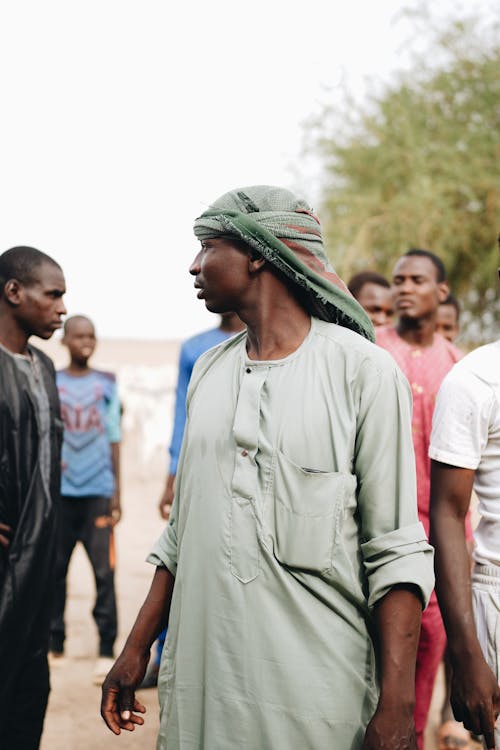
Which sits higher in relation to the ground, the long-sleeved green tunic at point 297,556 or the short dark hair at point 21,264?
the short dark hair at point 21,264

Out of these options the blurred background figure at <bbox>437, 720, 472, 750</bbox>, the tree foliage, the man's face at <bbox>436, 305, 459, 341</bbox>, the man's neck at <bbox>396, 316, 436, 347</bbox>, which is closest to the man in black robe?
the man's neck at <bbox>396, 316, 436, 347</bbox>

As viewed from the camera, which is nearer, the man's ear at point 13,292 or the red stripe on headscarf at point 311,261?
the red stripe on headscarf at point 311,261

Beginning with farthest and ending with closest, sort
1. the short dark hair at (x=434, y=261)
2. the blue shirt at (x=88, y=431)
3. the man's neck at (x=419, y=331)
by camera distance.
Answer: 1. the blue shirt at (x=88, y=431)
2. the short dark hair at (x=434, y=261)
3. the man's neck at (x=419, y=331)

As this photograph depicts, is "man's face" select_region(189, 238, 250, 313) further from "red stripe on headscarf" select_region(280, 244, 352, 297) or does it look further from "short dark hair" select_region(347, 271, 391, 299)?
"short dark hair" select_region(347, 271, 391, 299)

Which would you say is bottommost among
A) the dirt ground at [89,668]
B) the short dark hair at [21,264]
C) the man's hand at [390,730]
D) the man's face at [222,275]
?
the dirt ground at [89,668]

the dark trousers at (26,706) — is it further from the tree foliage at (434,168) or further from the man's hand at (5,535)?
the tree foliage at (434,168)

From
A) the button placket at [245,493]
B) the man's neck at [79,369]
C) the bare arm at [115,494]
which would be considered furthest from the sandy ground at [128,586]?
the button placket at [245,493]

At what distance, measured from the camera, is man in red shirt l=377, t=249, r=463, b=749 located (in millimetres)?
4074

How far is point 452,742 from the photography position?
15.6ft

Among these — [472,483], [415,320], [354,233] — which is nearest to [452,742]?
[415,320]

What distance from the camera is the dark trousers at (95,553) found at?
Result: 240 inches

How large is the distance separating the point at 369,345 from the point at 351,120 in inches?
597

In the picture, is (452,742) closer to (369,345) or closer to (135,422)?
(369,345)

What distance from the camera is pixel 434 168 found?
15.9 m
